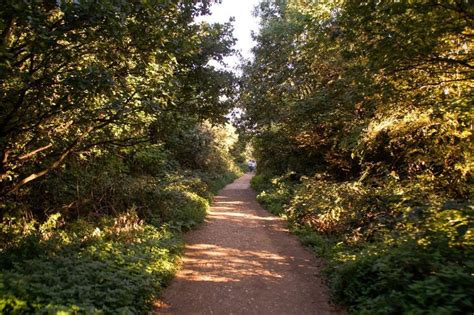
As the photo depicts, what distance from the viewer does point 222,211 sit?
14.8 meters

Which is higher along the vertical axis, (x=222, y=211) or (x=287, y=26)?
(x=287, y=26)

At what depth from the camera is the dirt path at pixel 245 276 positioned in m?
5.77

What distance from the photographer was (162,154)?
506 inches

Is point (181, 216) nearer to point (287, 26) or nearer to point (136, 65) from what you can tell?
point (136, 65)

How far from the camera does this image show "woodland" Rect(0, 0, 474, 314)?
15.3 ft

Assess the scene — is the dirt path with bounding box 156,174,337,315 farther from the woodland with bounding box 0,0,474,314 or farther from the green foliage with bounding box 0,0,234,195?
the green foliage with bounding box 0,0,234,195

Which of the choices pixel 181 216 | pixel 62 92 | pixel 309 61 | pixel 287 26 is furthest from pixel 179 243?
pixel 287 26

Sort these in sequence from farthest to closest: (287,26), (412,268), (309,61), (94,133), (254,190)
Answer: (254,190) < (287,26) < (309,61) < (94,133) < (412,268)

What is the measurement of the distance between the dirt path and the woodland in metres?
0.33

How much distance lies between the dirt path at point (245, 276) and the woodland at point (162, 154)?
13.2 inches

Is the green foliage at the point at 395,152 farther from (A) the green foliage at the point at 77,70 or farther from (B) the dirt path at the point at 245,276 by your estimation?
(A) the green foliage at the point at 77,70

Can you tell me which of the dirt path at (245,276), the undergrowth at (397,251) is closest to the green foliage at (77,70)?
the dirt path at (245,276)

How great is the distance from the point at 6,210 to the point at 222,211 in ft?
27.1

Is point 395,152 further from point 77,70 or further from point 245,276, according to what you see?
point 77,70
